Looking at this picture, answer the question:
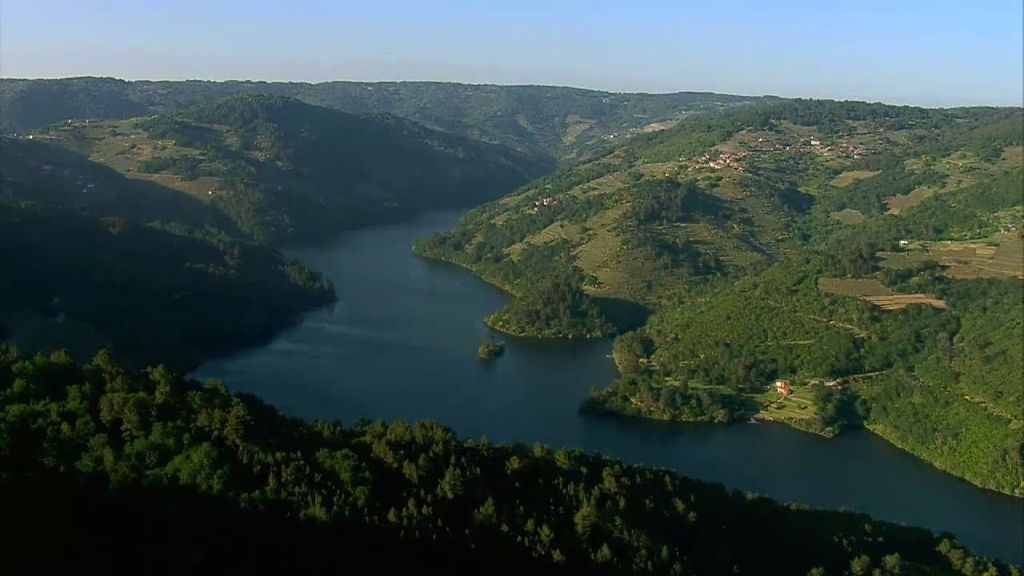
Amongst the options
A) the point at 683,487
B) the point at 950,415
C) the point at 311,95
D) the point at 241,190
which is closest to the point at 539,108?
the point at 311,95

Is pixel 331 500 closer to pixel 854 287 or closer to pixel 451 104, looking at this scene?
pixel 854 287

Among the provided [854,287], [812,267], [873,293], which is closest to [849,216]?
[812,267]

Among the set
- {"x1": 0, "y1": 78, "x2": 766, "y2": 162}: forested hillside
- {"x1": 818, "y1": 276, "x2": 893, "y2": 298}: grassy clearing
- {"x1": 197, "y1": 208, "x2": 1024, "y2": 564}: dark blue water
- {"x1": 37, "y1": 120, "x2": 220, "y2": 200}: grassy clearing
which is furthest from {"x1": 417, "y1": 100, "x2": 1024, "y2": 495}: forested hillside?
{"x1": 0, "y1": 78, "x2": 766, "y2": 162}: forested hillside

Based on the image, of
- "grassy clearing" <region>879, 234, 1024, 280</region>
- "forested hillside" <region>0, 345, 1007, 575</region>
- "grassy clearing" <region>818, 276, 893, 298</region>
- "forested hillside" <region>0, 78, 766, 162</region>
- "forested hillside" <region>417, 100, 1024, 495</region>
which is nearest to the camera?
"forested hillside" <region>0, 345, 1007, 575</region>

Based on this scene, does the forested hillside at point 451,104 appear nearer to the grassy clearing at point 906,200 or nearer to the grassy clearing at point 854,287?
the grassy clearing at point 906,200

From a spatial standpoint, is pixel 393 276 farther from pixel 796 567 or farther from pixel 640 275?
pixel 796 567

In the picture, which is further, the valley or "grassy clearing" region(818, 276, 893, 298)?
"grassy clearing" region(818, 276, 893, 298)

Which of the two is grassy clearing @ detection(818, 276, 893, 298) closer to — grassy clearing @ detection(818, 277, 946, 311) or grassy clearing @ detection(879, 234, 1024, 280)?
grassy clearing @ detection(818, 277, 946, 311)
